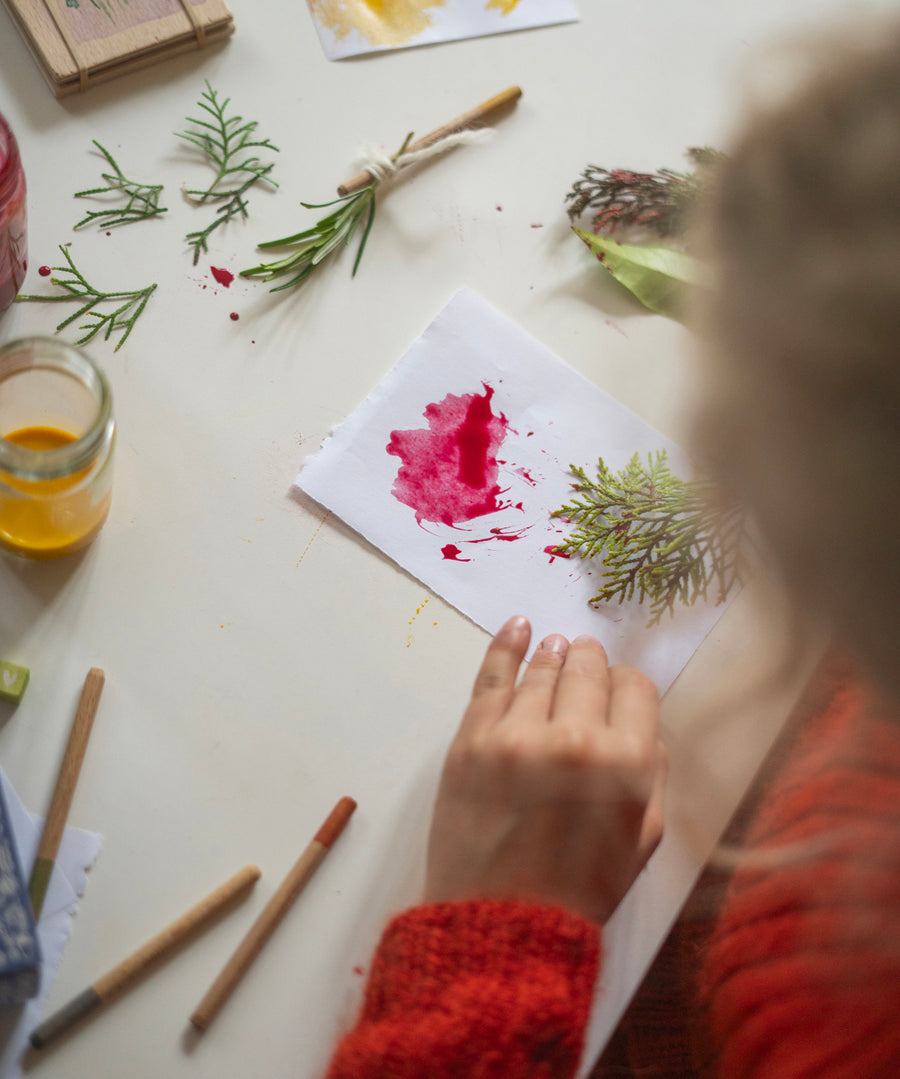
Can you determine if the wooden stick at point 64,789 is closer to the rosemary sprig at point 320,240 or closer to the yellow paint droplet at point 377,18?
the rosemary sprig at point 320,240

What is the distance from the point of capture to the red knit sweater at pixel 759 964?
50cm

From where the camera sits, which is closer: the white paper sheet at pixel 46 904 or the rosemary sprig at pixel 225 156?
the white paper sheet at pixel 46 904

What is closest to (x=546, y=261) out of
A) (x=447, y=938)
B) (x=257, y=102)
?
(x=257, y=102)

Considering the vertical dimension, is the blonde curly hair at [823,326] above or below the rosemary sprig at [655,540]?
above

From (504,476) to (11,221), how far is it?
1.34ft

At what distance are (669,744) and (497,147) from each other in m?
0.56

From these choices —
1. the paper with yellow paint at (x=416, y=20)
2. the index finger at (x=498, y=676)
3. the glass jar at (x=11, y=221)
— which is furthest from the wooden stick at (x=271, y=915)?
the paper with yellow paint at (x=416, y=20)

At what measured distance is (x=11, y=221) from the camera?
0.60 m

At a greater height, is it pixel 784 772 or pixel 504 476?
pixel 504 476

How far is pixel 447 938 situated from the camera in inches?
21.0

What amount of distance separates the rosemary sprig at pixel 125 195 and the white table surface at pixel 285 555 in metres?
0.01

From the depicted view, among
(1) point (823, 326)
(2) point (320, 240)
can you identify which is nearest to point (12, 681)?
(2) point (320, 240)

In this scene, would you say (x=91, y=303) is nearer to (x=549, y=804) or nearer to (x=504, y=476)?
(x=504, y=476)

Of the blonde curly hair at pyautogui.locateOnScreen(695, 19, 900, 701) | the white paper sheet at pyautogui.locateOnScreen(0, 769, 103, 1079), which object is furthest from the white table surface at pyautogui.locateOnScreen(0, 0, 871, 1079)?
the blonde curly hair at pyautogui.locateOnScreen(695, 19, 900, 701)
